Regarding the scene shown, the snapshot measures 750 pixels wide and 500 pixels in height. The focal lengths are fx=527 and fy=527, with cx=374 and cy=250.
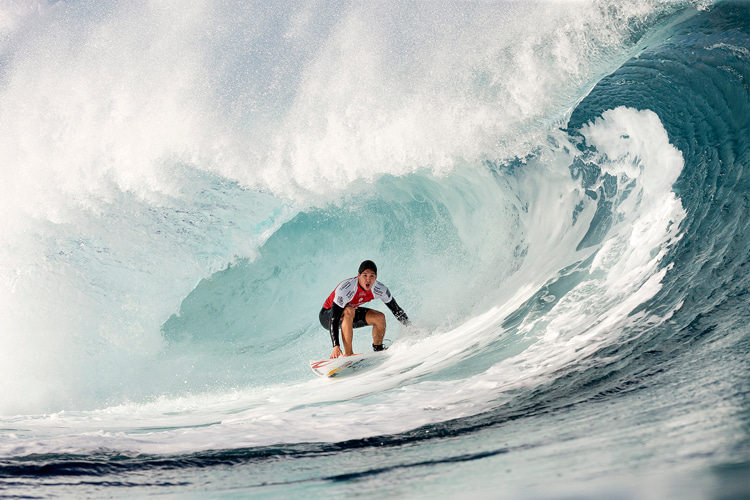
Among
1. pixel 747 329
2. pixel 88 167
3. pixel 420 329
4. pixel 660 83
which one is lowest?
pixel 747 329

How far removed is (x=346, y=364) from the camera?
5.33 metres

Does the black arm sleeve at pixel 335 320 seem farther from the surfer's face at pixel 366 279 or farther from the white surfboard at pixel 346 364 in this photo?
the surfer's face at pixel 366 279

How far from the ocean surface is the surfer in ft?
1.21

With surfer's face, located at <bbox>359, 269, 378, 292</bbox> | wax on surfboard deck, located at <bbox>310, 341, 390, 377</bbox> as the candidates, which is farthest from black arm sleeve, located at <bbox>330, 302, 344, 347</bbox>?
surfer's face, located at <bbox>359, 269, 378, 292</bbox>

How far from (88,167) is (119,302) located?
2068 mm

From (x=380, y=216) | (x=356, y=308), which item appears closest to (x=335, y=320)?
(x=356, y=308)

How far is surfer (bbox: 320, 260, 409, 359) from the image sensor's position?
5.37 m

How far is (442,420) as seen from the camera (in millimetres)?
3082

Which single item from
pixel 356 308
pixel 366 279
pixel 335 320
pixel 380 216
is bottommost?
pixel 335 320

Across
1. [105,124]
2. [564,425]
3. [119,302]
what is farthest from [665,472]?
[105,124]

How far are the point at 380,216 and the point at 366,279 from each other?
2.99 m

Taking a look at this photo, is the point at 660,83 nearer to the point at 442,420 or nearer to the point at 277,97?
the point at 277,97

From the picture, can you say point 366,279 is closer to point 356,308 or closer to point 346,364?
point 356,308

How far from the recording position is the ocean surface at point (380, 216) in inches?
167
